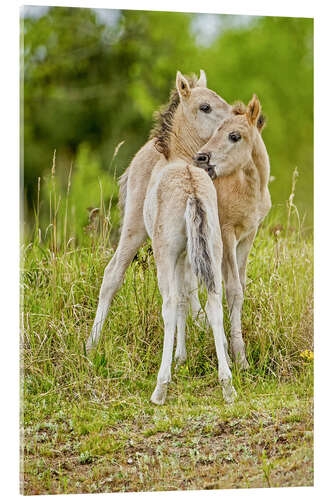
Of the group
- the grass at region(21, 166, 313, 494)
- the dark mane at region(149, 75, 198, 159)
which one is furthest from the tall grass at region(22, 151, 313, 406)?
the dark mane at region(149, 75, 198, 159)

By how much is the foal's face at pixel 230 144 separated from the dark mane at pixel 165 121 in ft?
0.94

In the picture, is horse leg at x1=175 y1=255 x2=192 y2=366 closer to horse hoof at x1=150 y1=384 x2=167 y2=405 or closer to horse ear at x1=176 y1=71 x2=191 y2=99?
horse hoof at x1=150 y1=384 x2=167 y2=405

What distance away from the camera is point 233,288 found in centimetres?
527

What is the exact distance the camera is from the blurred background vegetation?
212 inches

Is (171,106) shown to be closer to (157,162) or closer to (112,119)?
(157,162)

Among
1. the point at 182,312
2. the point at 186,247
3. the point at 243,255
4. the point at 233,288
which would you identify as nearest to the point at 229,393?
→ the point at 182,312

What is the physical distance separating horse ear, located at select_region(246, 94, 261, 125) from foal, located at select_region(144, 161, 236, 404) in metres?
0.59

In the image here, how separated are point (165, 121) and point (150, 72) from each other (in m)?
0.38

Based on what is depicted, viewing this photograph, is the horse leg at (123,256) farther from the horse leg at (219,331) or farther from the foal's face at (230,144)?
the horse leg at (219,331)

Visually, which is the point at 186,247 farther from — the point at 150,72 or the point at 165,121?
the point at 150,72

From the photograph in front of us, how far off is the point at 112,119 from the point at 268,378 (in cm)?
227

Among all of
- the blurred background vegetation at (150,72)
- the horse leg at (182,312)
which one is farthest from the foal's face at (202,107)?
the horse leg at (182,312)

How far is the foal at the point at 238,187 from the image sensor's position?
5.21 m
